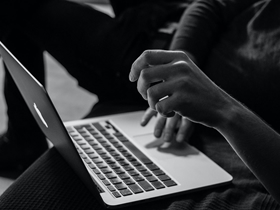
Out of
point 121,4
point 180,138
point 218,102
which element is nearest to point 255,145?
point 218,102

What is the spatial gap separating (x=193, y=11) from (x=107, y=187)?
0.64 metres

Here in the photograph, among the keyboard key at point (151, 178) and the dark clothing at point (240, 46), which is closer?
the keyboard key at point (151, 178)

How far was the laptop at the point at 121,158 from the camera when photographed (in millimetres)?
758

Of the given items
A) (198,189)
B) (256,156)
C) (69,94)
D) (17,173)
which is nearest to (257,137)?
(256,156)

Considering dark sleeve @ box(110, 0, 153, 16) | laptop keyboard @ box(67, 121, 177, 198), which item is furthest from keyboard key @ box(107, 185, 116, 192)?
dark sleeve @ box(110, 0, 153, 16)

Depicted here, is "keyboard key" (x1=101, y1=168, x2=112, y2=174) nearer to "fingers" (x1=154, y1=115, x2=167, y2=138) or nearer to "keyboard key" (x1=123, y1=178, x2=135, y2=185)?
"keyboard key" (x1=123, y1=178, x2=135, y2=185)

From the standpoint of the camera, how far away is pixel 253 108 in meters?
1.07

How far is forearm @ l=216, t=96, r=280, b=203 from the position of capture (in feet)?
2.37

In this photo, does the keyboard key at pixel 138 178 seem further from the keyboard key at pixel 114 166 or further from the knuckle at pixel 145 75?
the knuckle at pixel 145 75

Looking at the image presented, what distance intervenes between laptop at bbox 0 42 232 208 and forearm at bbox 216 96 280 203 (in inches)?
5.2

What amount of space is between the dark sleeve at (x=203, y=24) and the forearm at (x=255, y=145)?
0.47 m

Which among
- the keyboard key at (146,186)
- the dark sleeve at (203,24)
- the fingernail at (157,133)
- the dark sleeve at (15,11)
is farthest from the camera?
the dark sleeve at (15,11)

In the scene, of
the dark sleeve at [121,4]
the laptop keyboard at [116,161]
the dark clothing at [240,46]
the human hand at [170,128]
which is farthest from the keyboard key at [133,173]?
the dark sleeve at [121,4]

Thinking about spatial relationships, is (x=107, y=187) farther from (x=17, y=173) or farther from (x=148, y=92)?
(x=17, y=173)
